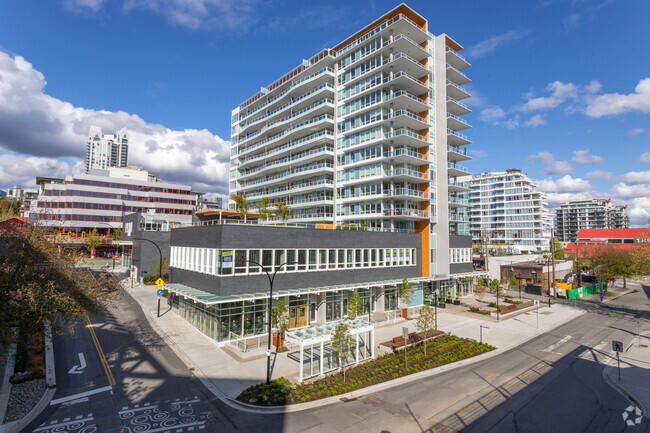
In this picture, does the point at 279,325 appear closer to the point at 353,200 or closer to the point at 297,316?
the point at 297,316

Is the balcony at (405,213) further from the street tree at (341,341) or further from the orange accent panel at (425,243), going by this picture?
the street tree at (341,341)

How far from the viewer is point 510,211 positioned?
128500 millimetres

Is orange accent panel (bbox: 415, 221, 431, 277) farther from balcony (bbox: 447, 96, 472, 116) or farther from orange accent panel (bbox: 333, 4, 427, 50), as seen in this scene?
orange accent panel (bbox: 333, 4, 427, 50)

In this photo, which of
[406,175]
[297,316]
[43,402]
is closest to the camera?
[43,402]

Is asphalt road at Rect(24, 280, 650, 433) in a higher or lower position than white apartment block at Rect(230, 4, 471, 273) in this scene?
lower

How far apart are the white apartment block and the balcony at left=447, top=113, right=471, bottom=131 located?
16 centimetres

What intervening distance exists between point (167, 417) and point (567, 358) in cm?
2775

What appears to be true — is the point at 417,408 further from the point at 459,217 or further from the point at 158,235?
the point at 158,235

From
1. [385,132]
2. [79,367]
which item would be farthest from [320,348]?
[385,132]

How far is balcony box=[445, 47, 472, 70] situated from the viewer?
5094 cm

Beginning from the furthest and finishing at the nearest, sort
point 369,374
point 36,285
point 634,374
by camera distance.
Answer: point 634,374
point 369,374
point 36,285

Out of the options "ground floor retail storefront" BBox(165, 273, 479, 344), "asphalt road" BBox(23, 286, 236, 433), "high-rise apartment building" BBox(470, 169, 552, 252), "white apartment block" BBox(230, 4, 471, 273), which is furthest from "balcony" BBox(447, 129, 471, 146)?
"high-rise apartment building" BBox(470, 169, 552, 252)

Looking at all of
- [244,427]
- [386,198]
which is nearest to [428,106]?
[386,198]

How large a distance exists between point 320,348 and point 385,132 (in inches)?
1279
